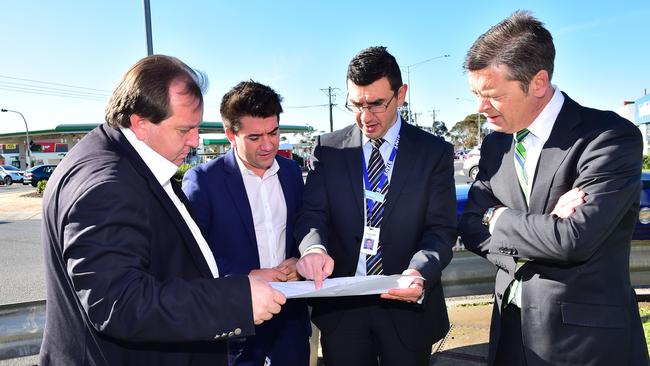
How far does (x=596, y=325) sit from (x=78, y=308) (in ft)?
6.07

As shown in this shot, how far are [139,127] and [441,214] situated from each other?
4.92 feet

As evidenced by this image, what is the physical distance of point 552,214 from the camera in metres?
1.88

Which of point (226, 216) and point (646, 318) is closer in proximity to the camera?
point (226, 216)

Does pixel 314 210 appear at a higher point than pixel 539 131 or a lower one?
lower

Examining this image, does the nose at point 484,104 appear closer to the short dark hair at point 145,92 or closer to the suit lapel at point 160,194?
the short dark hair at point 145,92

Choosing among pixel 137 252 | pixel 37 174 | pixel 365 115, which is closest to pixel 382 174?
pixel 365 115

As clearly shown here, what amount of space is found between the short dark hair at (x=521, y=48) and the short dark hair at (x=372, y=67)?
0.55 metres

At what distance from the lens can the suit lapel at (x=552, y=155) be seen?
1.96 m

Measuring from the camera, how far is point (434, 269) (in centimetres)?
224

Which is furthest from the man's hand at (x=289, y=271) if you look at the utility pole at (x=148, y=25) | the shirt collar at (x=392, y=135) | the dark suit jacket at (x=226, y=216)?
the utility pole at (x=148, y=25)

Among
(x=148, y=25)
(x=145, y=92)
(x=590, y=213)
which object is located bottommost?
(x=590, y=213)

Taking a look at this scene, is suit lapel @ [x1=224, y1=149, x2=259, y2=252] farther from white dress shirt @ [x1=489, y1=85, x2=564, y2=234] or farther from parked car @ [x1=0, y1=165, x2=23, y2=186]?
parked car @ [x1=0, y1=165, x2=23, y2=186]

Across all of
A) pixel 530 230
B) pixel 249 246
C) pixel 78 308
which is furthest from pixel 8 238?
pixel 530 230

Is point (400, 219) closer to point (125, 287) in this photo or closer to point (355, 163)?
point (355, 163)
